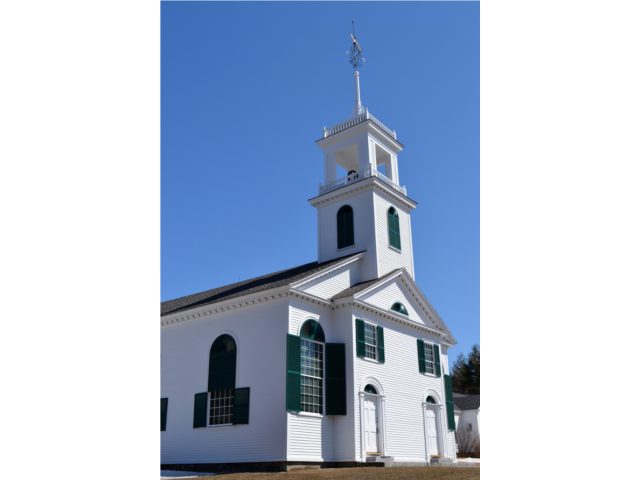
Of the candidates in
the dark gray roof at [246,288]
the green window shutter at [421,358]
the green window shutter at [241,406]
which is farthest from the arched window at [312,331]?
the green window shutter at [421,358]

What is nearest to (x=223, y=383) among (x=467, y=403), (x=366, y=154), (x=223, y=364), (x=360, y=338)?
(x=223, y=364)

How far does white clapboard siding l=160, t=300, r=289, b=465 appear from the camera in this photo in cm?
1705

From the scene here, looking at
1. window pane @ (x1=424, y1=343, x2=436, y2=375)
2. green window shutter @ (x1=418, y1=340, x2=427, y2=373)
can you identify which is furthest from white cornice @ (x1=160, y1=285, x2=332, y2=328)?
window pane @ (x1=424, y1=343, x2=436, y2=375)

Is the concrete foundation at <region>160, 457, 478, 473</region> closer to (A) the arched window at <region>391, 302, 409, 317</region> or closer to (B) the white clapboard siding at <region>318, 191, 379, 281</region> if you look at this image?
(A) the arched window at <region>391, 302, 409, 317</region>

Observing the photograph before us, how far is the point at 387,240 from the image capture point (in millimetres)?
23281

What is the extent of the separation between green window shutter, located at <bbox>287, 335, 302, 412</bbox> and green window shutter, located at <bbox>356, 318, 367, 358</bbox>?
8.37 feet

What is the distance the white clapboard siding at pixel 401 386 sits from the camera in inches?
767

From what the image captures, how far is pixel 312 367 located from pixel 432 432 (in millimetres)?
7451

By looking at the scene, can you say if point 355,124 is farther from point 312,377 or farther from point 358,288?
point 312,377

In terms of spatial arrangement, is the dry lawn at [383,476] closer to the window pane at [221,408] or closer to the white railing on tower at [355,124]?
the window pane at [221,408]

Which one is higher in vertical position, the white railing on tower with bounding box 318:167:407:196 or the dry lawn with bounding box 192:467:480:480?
the white railing on tower with bounding box 318:167:407:196
